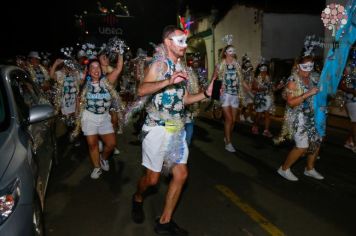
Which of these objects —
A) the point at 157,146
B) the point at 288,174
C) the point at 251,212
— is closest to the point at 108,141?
the point at 157,146

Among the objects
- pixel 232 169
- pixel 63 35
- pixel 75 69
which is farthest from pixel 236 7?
pixel 63 35

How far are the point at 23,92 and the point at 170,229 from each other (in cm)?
234

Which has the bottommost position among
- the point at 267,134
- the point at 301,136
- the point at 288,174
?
the point at 267,134

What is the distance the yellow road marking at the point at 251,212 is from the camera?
13.2 feet

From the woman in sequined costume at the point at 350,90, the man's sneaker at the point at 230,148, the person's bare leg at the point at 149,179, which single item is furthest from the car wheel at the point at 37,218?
the woman in sequined costume at the point at 350,90

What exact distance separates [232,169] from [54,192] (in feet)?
9.15

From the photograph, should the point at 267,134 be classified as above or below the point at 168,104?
below

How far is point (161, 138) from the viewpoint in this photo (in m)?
3.89

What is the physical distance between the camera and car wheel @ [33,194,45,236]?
288 centimetres

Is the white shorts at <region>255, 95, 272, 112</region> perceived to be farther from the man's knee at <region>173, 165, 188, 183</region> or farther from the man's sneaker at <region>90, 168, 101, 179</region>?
the man's knee at <region>173, 165, 188, 183</region>

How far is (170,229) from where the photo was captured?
394 cm

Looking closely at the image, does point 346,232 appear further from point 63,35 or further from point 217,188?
point 63,35

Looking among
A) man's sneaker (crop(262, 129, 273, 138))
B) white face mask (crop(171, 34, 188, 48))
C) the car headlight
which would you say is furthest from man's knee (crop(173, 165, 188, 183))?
man's sneaker (crop(262, 129, 273, 138))

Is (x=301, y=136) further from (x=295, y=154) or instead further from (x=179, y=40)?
(x=179, y=40)
